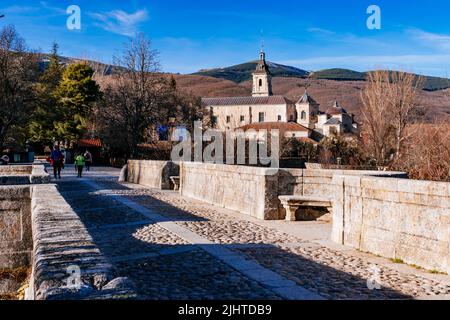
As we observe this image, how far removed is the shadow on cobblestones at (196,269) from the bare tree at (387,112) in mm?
33580

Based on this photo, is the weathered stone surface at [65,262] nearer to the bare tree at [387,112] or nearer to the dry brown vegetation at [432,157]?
the dry brown vegetation at [432,157]

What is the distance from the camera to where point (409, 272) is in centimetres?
701

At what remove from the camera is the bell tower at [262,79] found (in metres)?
132

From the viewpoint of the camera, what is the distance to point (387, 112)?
43281 mm

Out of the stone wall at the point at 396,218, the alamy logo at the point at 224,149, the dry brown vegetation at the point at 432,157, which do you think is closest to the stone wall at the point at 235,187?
the stone wall at the point at 396,218

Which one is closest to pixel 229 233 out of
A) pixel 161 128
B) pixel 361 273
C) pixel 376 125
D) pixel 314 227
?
pixel 314 227

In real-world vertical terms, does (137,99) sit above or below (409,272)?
above

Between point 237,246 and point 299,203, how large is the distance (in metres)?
3.64

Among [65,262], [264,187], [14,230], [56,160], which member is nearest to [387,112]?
[56,160]

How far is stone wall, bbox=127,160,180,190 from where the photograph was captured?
22.7m
